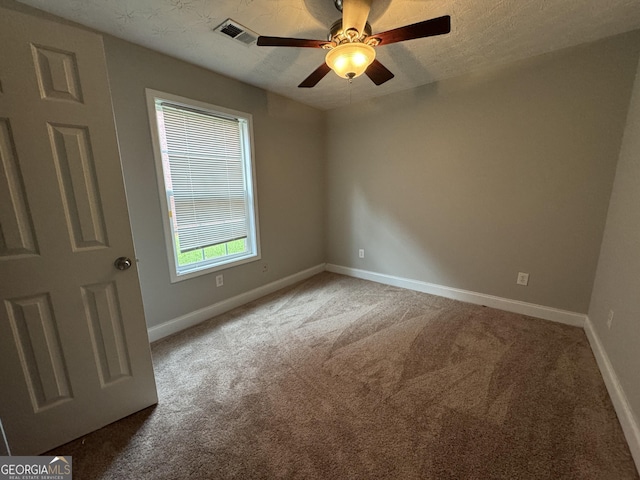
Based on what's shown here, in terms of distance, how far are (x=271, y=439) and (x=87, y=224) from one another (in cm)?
150

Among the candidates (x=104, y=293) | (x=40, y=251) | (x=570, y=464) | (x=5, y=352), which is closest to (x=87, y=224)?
(x=40, y=251)

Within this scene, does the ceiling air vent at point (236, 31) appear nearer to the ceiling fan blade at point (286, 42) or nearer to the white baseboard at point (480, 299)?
the ceiling fan blade at point (286, 42)

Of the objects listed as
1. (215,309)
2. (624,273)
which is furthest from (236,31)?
(624,273)

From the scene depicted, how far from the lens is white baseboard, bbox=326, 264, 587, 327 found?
2.45 metres

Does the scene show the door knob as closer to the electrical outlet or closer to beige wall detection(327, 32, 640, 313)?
beige wall detection(327, 32, 640, 313)

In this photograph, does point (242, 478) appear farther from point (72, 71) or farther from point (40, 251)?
point (72, 71)

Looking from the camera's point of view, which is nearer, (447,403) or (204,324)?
(447,403)

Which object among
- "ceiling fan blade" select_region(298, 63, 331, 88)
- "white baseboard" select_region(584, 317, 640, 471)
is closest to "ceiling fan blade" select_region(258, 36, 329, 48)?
"ceiling fan blade" select_region(298, 63, 331, 88)

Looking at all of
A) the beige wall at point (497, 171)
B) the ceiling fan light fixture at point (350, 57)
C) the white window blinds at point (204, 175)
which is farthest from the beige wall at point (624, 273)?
the white window blinds at point (204, 175)

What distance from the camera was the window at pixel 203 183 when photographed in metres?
2.29

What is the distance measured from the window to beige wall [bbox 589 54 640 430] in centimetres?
310

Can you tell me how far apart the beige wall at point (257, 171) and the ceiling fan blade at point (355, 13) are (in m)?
1.59

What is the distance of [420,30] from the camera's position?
1352mm

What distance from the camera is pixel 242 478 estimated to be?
1198 mm
